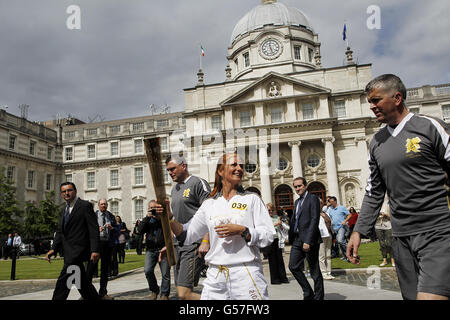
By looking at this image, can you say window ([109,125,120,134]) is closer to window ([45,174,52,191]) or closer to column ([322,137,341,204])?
window ([45,174,52,191])

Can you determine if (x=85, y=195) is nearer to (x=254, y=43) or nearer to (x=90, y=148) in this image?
(x=90, y=148)

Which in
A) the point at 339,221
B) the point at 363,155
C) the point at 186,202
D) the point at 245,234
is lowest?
the point at 339,221

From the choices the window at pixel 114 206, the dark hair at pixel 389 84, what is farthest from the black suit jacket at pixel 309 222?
the window at pixel 114 206

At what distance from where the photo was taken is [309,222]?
653 cm

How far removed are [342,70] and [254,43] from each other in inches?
454

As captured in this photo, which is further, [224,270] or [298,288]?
[298,288]

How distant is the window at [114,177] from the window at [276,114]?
75.3ft

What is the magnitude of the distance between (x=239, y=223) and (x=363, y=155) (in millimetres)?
33232

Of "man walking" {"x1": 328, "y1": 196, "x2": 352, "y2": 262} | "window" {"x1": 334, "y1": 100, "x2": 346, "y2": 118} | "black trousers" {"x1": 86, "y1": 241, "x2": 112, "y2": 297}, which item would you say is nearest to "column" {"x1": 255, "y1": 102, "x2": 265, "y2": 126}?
"window" {"x1": 334, "y1": 100, "x2": 346, "y2": 118}

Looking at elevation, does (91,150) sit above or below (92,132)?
→ below

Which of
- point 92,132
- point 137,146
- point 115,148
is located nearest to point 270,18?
point 137,146

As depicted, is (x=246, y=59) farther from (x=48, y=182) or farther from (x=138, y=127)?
(x=48, y=182)

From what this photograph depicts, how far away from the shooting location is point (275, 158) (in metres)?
35.4
